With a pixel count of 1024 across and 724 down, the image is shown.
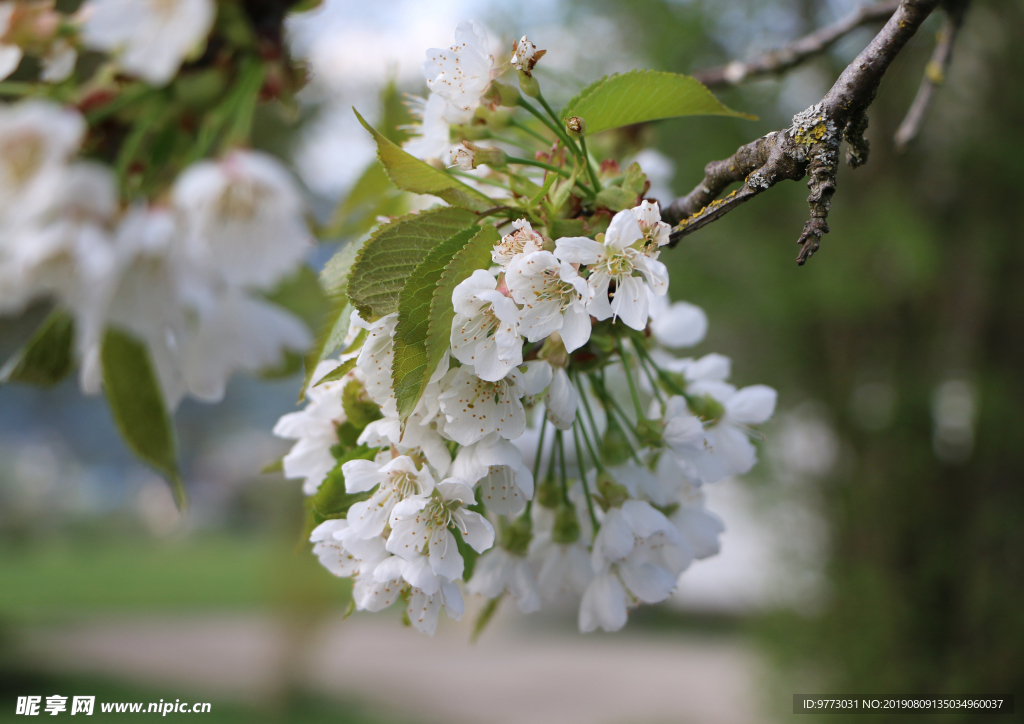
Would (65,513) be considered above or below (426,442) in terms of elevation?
below

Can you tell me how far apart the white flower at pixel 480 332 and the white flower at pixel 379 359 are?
46 millimetres

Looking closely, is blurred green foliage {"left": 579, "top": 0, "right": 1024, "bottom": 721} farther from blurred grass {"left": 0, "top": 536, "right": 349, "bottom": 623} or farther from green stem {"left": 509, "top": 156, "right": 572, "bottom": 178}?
blurred grass {"left": 0, "top": 536, "right": 349, "bottom": 623}

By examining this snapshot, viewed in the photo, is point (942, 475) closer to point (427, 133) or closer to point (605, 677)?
point (427, 133)

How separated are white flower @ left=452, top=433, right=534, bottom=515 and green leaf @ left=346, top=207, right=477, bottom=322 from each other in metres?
Answer: 0.10

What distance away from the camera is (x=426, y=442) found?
426 millimetres

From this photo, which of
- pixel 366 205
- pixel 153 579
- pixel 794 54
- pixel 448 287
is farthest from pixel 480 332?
pixel 153 579

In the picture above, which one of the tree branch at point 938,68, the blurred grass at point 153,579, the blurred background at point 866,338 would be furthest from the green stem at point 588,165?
the blurred grass at point 153,579

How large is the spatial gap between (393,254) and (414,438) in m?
0.11

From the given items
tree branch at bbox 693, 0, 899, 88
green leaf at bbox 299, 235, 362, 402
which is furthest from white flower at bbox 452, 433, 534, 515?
tree branch at bbox 693, 0, 899, 88

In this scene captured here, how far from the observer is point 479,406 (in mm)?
410

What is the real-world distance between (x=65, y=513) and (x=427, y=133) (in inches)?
498

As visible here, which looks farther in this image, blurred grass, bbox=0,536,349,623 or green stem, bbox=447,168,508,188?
blurred grass, bbox=0,536,349,623

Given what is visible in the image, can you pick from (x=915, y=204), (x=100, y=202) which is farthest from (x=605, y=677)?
(x=100, y=202)

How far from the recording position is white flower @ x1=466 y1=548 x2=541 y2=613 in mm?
503
